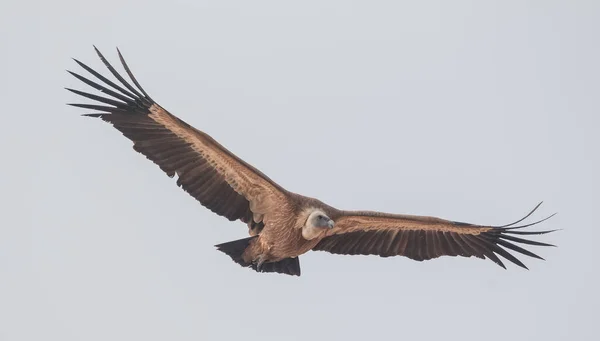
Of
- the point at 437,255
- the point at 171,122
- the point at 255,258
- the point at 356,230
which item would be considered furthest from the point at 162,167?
the point at 437,255

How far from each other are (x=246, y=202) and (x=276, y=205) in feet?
1.72

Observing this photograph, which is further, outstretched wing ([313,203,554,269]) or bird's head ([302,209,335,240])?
outstretched wing ([313,203,554,269])

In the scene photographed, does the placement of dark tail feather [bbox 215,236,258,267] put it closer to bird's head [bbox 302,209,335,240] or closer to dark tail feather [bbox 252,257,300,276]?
dark tail feather [bbox 252,257,300,276]

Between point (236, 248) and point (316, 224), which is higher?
point (316, 224)

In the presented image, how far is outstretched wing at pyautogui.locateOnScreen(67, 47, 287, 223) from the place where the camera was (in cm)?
1991

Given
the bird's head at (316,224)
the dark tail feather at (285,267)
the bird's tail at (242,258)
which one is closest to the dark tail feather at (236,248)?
the bird's tail at (242,258)

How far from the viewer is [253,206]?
67.8 feet

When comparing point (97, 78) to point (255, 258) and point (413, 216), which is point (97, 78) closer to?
point (255, 258)

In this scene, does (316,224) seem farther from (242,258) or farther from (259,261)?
(242,258)

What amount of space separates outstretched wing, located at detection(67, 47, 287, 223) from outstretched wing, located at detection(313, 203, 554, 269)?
1639 mm

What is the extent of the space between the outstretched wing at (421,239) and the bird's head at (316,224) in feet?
3.20

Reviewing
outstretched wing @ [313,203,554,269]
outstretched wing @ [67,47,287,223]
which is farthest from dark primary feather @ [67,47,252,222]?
outstretched wing @ [313,203,554,269]

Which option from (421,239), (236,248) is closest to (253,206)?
(236,248)

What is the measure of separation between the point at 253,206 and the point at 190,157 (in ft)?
4.21
